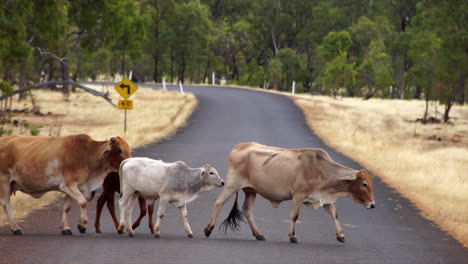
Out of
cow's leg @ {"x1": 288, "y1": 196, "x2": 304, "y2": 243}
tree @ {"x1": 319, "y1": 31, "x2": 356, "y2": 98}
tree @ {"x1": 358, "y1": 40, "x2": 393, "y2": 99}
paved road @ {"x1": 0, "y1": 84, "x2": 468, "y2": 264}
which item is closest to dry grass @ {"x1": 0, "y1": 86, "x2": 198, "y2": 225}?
paved road @ {"x1": 0, "y1": 84, "x2": 468, "y2": 264}

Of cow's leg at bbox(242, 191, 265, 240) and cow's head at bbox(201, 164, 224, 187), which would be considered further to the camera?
cow's leg at bbox(242, 191, 265, 240)

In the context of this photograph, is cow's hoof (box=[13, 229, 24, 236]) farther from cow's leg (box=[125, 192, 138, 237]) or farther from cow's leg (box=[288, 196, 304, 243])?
cow's leg (box=[288, 196, 304, 243])

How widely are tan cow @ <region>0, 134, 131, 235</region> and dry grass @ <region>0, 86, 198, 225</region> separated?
355 cm

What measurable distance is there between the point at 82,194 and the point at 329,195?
3.84 meters

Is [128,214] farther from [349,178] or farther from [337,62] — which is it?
[337,62]

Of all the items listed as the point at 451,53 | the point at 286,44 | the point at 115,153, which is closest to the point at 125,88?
the point at 115,153

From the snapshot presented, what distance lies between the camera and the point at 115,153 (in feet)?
39.7

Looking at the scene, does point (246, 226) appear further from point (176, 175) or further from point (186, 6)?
point (186, 6)

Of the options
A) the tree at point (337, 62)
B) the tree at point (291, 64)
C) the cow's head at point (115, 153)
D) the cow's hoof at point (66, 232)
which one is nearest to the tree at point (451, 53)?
the tree at point (337, 62)

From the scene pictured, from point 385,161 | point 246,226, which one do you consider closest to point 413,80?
point 385,161

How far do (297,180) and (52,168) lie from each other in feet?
12.3

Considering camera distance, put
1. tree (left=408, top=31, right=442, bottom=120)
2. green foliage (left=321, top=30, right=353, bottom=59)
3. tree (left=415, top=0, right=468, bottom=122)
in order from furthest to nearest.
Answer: green foliage (left=321, top=30, right=353, bottom=59) < tree (left=408, top=31, right=442, bottom=120) < tree (left=415, top=0, right=468, bottom=122)

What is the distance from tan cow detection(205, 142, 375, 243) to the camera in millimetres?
11922

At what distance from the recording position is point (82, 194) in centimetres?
1220
